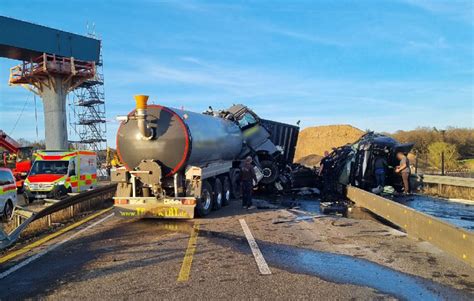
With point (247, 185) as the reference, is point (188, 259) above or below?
below

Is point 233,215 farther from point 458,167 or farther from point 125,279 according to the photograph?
point 458,167

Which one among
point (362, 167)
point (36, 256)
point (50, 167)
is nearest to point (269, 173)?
point (362, 167)

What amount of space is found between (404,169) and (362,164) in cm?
158

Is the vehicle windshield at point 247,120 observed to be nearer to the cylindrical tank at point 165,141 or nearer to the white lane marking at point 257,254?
the cylindrical tank at point 165,141

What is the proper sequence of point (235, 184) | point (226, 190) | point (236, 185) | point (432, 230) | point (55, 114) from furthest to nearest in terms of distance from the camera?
point (55, 114) → point (236, 185) → point (235, 184) → point (226, 190) → point (432, 230)

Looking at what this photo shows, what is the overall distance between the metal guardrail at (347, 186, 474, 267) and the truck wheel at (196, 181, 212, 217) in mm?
4407

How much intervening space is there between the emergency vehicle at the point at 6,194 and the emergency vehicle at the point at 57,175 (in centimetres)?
366

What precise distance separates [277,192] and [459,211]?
7592 mm

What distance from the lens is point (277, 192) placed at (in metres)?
18.1

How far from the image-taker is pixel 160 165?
10.8 metres

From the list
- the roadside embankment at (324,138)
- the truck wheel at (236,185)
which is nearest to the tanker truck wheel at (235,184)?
Answer: the truck wheel at (236,185)

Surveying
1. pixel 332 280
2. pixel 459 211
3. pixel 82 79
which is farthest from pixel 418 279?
pixel 82 79

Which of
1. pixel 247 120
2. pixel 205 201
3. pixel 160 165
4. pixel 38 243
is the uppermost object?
pixel 247 120

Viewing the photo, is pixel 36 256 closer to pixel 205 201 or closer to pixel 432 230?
pixel 205 201
